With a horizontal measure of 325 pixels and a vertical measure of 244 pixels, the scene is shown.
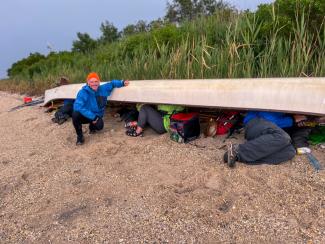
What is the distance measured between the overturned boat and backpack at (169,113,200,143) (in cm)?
17

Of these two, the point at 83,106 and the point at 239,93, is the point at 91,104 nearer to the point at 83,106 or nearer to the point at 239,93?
the point at 83,106

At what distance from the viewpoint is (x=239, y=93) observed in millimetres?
3754

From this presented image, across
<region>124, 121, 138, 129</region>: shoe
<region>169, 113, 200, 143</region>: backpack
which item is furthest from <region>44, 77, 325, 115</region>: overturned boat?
<region>124, 121, 138, 129</region>: shoe

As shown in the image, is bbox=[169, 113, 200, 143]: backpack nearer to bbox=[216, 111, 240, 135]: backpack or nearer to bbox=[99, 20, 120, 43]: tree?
bbox=[216, 111, 240, 135]: backpack

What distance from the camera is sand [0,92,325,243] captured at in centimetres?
245

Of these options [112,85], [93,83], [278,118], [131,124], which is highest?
[93,83]

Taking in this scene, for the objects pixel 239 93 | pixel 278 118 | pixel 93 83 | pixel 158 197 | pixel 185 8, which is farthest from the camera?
pixel 185 8

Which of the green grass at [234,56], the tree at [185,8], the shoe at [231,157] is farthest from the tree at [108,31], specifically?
the shoe at [231,157]

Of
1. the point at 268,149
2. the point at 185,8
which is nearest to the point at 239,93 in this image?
the point at 268,149

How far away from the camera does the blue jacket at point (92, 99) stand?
4602mm

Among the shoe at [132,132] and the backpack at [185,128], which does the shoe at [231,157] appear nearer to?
the backpack at [185,128]

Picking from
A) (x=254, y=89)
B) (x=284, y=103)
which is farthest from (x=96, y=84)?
(x=284, y=103)

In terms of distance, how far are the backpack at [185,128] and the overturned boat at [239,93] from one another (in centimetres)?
17

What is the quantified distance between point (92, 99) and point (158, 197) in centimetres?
224
